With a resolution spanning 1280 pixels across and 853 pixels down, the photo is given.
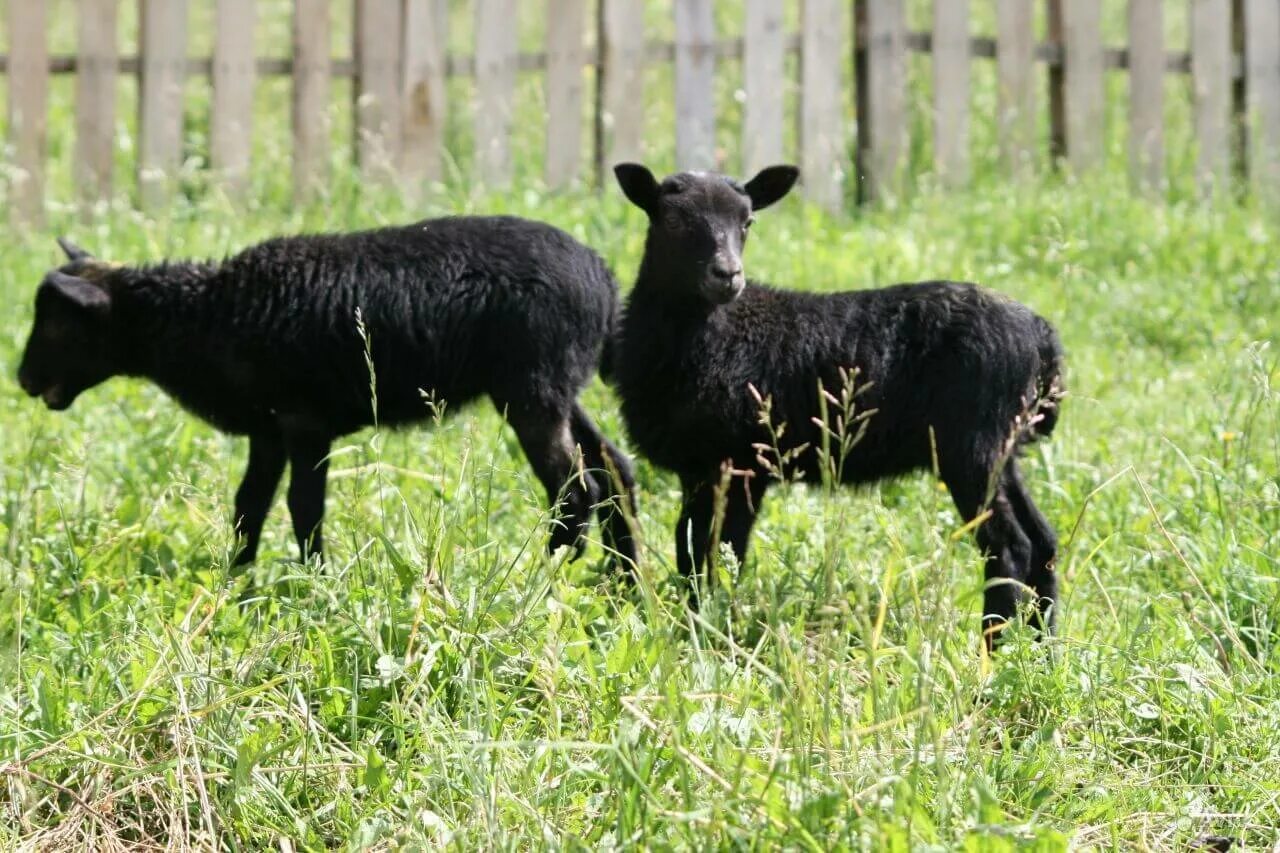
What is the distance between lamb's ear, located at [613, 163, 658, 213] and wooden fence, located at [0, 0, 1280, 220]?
369cm

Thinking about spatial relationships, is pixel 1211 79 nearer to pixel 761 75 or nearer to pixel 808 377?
pixel 761 75

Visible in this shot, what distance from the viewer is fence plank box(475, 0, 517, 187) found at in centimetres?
930

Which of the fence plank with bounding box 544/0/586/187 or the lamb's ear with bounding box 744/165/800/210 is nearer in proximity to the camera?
the lamb's ear with bounding box 744/165/800/210

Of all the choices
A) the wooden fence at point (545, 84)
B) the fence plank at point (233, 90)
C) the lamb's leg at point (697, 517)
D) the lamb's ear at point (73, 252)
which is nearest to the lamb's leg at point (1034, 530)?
the lamb's leg at point (697, 517)

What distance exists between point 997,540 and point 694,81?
5.16 metres

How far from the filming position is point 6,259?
844cm

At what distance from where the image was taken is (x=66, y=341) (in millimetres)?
5930

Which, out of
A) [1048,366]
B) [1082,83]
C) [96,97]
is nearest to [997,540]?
[1048,366]

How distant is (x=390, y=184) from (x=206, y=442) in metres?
3.28

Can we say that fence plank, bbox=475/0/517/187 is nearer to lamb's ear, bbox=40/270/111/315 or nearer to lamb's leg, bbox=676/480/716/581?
lamb's ear, bbox=40/270/111/315

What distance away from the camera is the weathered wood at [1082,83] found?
9984mm

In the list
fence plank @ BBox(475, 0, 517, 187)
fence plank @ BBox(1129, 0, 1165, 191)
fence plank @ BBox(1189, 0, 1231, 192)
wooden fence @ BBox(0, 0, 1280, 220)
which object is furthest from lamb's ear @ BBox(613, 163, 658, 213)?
fence plank @ BBox(1189, 0, 1231, 192)

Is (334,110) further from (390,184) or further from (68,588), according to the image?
(68,588)

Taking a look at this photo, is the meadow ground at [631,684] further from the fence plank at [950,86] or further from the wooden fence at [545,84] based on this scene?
the fence plank at [950,86]
